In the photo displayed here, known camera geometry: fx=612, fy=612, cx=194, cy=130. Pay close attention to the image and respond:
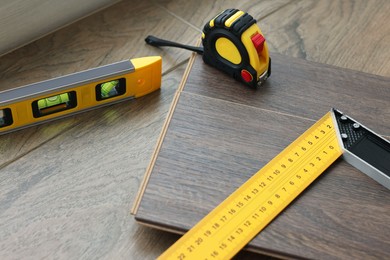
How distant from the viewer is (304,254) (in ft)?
2.80

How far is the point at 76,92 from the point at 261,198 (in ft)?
1.16

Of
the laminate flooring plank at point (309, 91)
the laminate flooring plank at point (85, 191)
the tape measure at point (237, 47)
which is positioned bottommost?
the laminate flooring plank at point (85, 191)

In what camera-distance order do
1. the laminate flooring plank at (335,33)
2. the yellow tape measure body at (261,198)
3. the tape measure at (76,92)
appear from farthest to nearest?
the laminate flooring plank at (335,33) → the tape measure at (76,92) → the yellow tape measure body at (261,198)

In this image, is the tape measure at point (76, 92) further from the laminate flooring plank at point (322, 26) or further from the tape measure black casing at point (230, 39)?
the laminate flooring plank at point (322, 26)

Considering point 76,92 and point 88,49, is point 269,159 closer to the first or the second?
point 76,92

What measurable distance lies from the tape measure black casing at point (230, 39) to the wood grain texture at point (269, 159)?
2 cm

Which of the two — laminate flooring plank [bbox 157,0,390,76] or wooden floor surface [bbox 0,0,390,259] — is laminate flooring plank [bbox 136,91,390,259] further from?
laminate flooring plank [bbox 157,0,390,76]

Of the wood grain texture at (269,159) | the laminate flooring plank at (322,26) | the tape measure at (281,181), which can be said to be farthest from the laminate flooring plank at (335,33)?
the tape measure at (281,181)

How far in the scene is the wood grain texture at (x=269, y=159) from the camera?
34.4 inches

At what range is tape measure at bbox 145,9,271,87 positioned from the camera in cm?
101

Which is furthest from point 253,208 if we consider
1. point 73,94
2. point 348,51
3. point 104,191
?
point 348,51

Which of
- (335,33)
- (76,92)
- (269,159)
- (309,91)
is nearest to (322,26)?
(335,33)

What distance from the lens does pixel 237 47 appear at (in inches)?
40.3

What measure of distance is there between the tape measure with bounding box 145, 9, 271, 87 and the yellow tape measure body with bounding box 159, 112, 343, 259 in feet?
0.45
